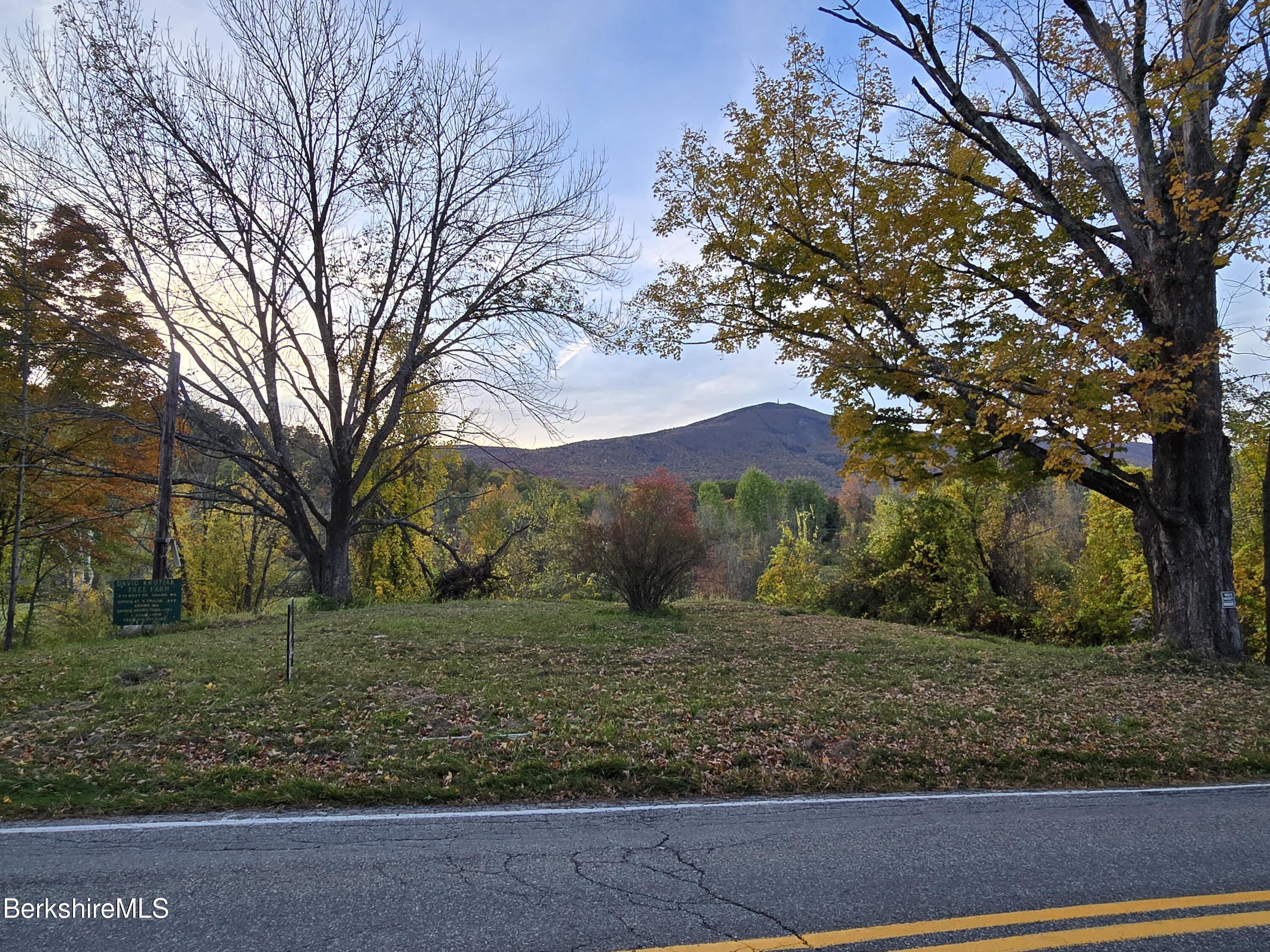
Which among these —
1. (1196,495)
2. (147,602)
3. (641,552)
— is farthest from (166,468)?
(1196,495)

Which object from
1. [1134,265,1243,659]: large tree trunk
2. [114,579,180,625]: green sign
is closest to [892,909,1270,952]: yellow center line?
[1134,265,1243,659]: large tree trunk

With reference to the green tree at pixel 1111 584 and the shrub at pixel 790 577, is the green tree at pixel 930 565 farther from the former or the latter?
the shrub at pixel 790 577

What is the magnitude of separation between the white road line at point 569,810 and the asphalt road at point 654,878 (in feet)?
0.11

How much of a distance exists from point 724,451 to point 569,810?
483 feet

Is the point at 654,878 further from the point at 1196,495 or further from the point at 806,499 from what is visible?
the point at 806,499

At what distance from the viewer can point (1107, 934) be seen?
315 centimetres

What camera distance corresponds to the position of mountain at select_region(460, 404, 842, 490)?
4023 inches

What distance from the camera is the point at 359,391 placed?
18.2 metres

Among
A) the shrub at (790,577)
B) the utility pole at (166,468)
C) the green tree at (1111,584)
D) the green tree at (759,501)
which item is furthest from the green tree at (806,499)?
the utility pole at (166,468)

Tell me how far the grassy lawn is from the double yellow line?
8.34ft

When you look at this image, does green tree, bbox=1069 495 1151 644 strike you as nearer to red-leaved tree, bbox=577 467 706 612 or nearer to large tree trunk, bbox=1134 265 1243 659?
large tree trunk, bbox=1134 265 1243 659

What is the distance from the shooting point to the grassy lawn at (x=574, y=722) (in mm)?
5598

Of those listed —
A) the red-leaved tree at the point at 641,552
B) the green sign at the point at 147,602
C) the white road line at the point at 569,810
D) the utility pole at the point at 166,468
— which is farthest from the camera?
the red-leaved tree at the point at 641,552

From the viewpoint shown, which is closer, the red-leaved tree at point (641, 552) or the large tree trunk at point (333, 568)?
the red-leaved tree at point (641, 552)
